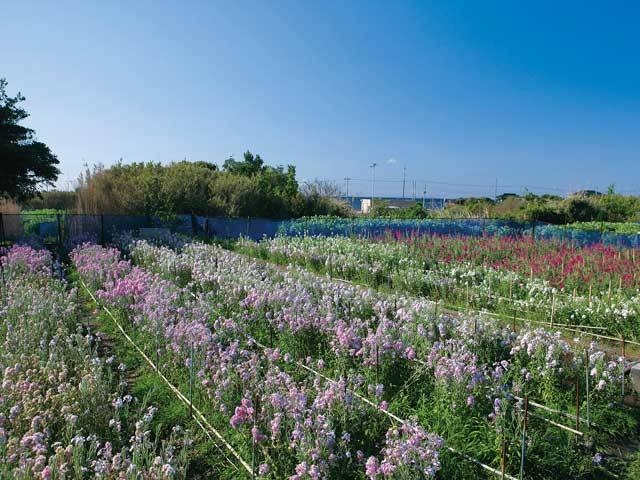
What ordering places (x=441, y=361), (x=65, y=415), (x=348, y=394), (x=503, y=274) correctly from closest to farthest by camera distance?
(x=348, y=394) → (x=65, y=415) → (x=441, y=361) → (x=503, y=274)

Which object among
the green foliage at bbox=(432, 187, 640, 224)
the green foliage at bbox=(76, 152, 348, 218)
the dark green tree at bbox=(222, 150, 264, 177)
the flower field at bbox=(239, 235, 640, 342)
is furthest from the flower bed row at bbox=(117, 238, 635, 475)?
the dark green tree at bbox=(222, 150, 264, 177)

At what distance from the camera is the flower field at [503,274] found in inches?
232

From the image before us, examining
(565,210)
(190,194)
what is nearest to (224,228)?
(190,194)

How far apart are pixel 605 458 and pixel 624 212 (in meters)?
27.8

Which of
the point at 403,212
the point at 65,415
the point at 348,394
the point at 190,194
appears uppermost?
the point at 190,194

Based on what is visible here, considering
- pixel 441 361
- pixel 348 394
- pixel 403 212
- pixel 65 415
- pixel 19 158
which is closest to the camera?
pixel 348 394

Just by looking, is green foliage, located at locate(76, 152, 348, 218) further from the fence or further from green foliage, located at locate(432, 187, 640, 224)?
green foliage, located at locate(432, 187, 640, 224)

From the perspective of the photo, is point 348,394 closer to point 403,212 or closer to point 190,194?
point 190,194

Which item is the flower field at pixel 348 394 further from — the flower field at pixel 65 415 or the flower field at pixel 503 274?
the flower field at pixel 503 274

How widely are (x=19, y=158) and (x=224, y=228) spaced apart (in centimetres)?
739

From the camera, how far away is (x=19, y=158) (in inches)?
621

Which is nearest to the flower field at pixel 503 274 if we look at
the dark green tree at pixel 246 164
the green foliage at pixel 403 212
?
the green foliage at pixel 403 212

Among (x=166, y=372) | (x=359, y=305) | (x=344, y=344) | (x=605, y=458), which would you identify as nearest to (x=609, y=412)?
(x=605, y=458)

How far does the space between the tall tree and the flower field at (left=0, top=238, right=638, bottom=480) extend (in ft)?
39.5
